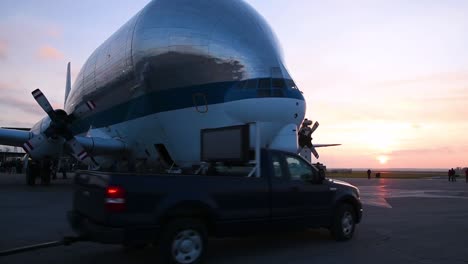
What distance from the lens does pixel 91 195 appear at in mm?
6219

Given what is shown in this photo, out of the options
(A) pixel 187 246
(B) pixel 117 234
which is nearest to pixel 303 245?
(A) pixel 187 246

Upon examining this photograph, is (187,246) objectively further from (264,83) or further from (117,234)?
(264,83)

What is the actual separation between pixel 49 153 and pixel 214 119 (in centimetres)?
1016

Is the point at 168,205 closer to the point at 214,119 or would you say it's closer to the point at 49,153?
the point at 214,119

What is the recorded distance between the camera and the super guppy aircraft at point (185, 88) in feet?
50.5

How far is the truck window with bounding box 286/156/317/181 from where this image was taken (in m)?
7.78

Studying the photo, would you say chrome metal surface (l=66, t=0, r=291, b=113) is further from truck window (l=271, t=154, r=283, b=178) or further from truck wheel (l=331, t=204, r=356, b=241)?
truck window (l=271, t=154, r=283, b=178)

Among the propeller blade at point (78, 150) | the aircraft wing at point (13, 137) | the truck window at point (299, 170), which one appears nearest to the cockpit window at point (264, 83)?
the truck window at point (299, 170)

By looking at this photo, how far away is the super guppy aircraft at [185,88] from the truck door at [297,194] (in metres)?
5.06

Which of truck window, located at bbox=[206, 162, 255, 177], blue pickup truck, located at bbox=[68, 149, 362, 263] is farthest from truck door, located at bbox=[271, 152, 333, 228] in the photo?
truck window, located at bbox=[206, 162, 255, 177]

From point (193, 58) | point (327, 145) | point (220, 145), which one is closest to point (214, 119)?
point (193, 58)

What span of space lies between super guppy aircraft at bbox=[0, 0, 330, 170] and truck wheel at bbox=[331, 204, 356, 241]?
5005 millimetres

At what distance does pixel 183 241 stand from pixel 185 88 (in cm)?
1138

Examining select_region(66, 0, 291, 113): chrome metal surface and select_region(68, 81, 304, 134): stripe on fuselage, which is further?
select_region(66, 0, 291, 113): chrome metal surface
